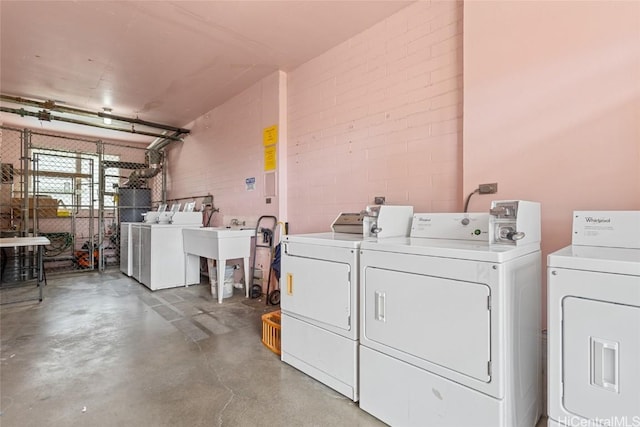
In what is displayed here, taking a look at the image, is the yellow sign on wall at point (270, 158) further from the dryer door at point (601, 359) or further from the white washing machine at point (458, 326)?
the dryer door at point (601, 359)

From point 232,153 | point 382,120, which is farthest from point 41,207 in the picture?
point 382,120

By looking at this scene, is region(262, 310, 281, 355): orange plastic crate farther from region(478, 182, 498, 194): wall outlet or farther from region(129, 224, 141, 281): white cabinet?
region(129, 224, 141, 281): white cabinet

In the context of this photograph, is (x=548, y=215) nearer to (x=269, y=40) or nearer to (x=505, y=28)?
(x=505, y=28)

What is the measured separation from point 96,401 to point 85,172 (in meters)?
6.74

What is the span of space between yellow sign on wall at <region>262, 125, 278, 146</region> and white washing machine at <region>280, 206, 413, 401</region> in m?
2.07

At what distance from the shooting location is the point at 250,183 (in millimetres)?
4461

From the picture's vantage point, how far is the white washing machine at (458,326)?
1307 mm

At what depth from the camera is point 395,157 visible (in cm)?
278

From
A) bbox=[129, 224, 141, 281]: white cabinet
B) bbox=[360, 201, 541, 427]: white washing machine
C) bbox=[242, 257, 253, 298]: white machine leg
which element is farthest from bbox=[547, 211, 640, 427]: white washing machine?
bbox=[129, 224, 141, 281]: white cabinet

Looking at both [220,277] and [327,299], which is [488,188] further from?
[220,277]

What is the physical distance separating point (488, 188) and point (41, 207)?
294 inches

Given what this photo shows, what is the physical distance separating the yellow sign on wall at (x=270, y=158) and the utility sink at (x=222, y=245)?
881 millimetres

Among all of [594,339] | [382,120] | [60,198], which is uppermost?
[382,120]

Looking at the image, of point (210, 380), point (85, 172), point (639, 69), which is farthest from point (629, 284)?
point (85, 172)
